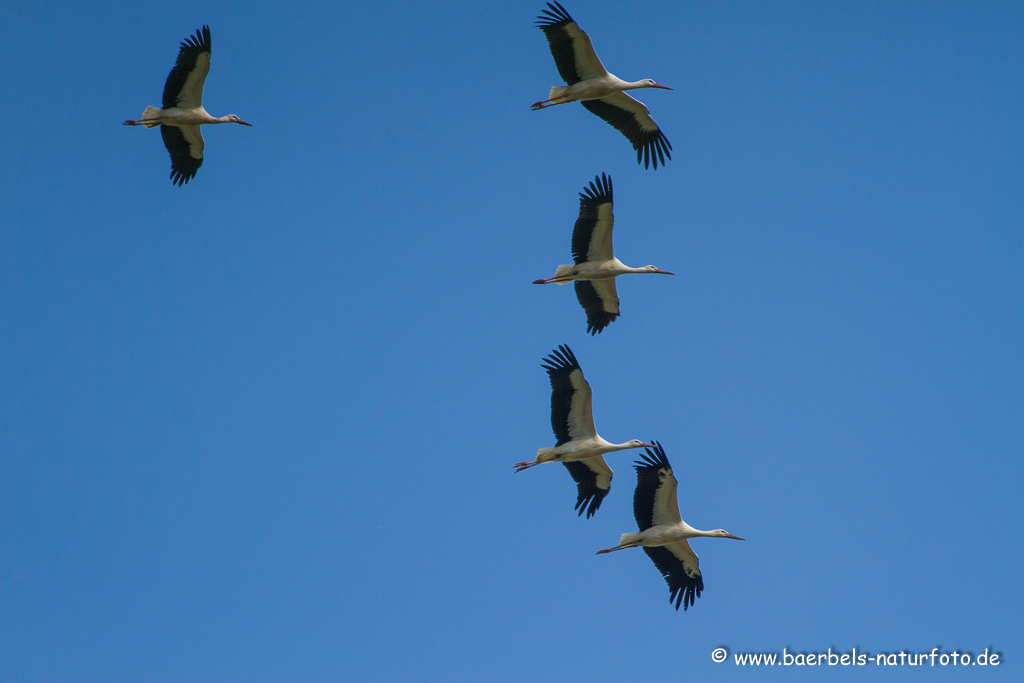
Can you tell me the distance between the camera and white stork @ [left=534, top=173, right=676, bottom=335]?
66.9ft

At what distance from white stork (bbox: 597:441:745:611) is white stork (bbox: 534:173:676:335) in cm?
321

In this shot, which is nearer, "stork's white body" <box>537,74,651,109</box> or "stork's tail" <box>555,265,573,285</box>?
"stork's white body" <box>537,74,651,109</box>

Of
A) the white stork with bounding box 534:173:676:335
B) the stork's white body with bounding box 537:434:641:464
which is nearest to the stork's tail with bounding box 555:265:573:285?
the white stork with bounding box 534:173:676:335

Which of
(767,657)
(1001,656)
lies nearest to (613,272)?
(767,657)

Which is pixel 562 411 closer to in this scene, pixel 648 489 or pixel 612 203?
pixel 648 489

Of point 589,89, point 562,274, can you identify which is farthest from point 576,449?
point 589,89

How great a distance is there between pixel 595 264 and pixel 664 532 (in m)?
4.71

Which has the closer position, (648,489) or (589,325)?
(648,489)

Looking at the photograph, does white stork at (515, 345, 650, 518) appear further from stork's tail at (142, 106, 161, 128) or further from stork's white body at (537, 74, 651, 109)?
stork's tail at (142, 106, 161, 128)

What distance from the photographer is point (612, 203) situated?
20.4 metres

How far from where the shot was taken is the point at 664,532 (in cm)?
1914

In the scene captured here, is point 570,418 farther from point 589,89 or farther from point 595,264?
point 589,89

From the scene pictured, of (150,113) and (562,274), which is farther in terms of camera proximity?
(562,274)

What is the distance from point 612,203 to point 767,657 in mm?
7822
